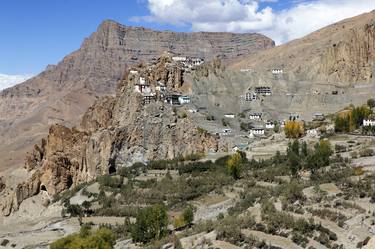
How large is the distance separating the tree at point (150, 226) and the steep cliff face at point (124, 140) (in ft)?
118

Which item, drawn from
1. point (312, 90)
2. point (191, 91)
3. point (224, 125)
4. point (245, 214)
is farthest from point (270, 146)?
point (245, 214)

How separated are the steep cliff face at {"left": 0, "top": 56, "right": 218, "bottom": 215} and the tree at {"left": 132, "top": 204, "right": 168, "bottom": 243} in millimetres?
35883

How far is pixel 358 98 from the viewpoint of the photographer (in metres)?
84.1

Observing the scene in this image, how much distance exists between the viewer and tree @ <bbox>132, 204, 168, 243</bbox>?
3247 centimetres

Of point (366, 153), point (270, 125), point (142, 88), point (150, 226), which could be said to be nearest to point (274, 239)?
point (150, 226)

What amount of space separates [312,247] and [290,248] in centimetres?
87

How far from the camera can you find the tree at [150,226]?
1278 inches

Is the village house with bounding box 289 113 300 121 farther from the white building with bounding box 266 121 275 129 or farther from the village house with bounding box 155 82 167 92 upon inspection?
the village house with bounding box 155 82 167 92

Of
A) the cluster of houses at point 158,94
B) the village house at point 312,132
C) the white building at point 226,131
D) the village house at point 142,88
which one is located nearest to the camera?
the village house at point 312,132

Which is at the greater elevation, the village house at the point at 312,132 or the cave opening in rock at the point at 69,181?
the village house at the point at 312,132

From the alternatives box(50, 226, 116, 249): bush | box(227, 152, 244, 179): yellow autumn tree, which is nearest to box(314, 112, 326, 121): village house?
box(227, 152, 244, 179): yellow autumn tree

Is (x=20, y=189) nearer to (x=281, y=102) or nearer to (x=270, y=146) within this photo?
(x=270, y=146)

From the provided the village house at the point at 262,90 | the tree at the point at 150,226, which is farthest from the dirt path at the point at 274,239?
the village house at the point at 262,90

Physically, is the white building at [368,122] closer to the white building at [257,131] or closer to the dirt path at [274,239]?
the white building at [257,131]
